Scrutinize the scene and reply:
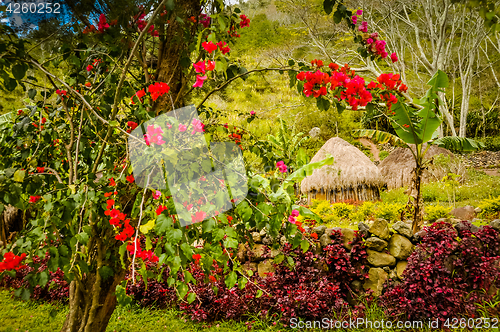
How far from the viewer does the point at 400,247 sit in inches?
148

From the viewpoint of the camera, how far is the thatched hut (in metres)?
8.77

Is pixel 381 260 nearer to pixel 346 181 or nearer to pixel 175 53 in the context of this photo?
pixel 175 53

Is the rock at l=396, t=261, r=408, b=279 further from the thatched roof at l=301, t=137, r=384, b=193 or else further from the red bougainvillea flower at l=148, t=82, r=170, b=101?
the thatched roof at l=301, t=137, r=384, b=193

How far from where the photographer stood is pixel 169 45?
1.87 meters

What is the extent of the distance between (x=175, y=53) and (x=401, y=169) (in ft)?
33.4

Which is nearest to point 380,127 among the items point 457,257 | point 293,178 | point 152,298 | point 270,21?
point 270,21

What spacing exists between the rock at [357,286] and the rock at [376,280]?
0.19 feet

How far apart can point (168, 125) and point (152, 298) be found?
3.40 metres

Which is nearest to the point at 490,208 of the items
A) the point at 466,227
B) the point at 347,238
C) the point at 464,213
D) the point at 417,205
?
the point at 464,213

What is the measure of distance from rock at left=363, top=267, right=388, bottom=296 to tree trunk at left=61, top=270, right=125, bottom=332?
3110 millimetres

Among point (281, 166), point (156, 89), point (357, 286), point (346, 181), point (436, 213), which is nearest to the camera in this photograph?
point (156, 89)

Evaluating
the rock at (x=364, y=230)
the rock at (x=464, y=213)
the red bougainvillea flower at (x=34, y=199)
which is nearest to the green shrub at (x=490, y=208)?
the rock at (x=464, y=213)

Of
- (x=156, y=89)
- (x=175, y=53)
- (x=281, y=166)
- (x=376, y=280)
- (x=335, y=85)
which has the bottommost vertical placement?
(x=376, y=280)

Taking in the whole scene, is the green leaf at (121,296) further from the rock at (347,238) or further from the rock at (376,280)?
the rock at (376,280)
